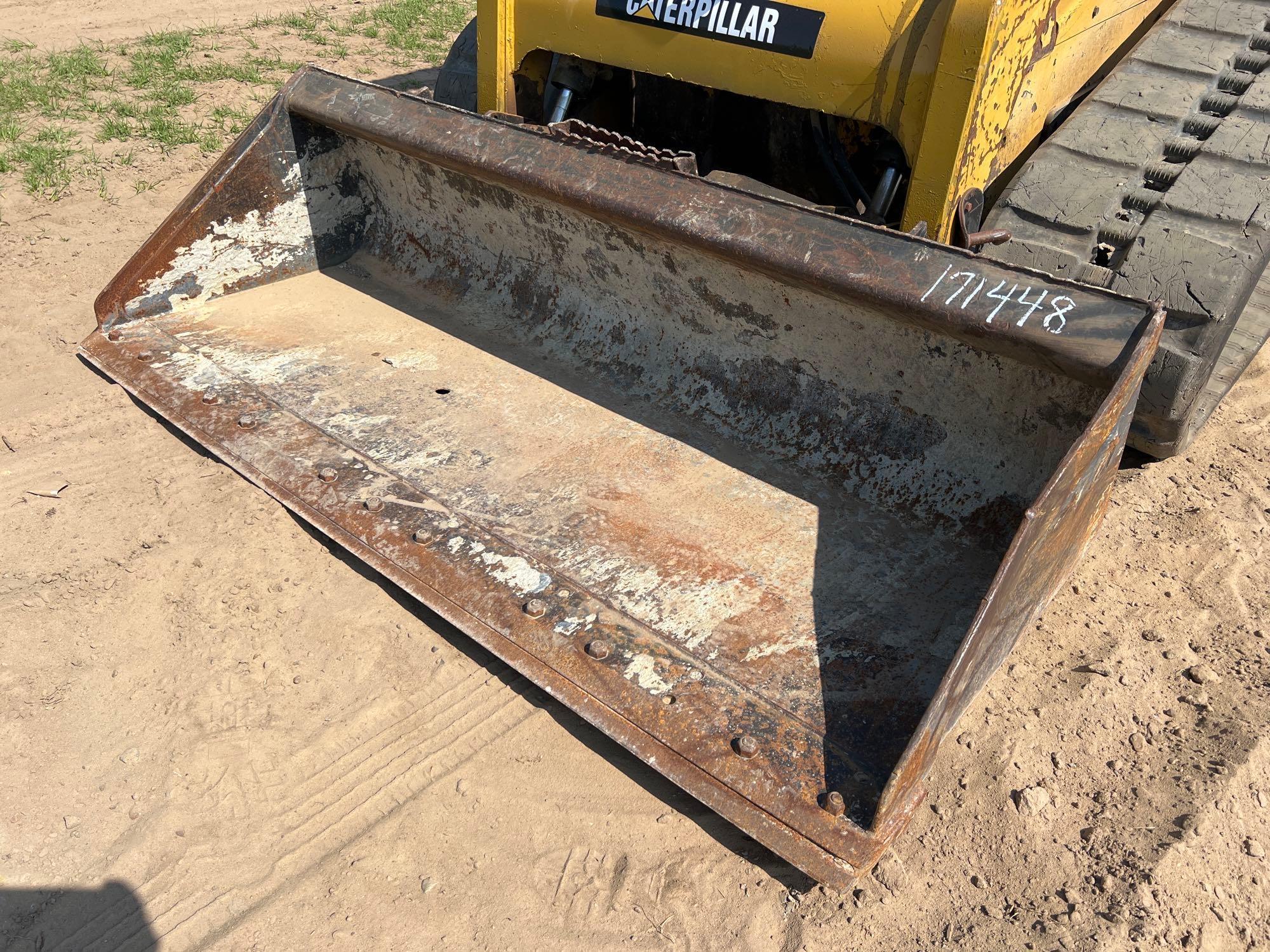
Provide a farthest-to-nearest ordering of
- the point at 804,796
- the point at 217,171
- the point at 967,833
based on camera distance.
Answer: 1. the point at 217,171
2. the point at 967,833
3. the point at 804,796

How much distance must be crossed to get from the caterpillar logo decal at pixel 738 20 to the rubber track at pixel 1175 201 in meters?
0.68

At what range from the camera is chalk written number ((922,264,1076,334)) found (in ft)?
6.07

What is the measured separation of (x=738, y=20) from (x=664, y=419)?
3.61 ft

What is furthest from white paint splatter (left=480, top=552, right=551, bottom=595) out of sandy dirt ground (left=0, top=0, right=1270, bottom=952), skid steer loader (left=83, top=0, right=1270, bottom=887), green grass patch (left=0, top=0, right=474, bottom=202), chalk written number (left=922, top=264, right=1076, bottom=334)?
green grass patch (left=0, top=0, right=474, bottom=202)

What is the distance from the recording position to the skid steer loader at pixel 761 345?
73.9 inches

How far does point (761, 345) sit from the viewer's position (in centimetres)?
260

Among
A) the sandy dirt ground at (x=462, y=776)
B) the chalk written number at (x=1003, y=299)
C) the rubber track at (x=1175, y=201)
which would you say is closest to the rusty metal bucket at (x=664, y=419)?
the chalk written number at (x=1003, y=299)

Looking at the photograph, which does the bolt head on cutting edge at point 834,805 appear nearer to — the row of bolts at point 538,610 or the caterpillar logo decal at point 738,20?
the row of bolts at point 538,610

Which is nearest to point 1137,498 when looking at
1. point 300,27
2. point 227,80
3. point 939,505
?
point 939,505

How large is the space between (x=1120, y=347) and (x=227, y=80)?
5982 mm

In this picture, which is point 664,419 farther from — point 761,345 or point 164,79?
point 164,79

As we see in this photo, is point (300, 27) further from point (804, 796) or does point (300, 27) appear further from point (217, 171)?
point (804, 796)

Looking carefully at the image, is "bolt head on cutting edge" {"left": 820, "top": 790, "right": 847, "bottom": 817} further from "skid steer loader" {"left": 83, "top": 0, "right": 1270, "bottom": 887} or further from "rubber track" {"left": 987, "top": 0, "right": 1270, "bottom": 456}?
"rubber track" {"left": 987, "top": 0, "right": 1270, "bottom": 456}

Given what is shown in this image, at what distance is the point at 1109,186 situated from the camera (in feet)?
7.84
